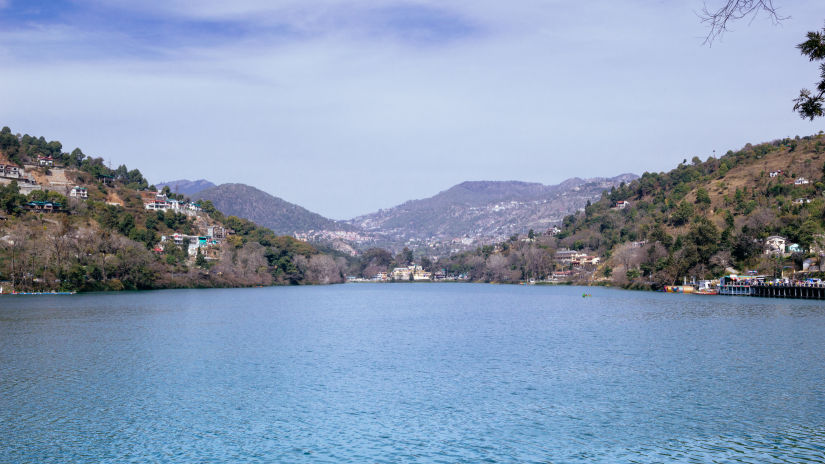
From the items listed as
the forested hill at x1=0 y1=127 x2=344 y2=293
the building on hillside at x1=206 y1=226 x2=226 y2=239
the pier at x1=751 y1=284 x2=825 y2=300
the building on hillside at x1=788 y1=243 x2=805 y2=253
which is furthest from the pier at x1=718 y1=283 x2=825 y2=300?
the building on hillside at x1=206 y1=226 x2=226 y2=239

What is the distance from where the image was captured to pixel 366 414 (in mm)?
22500

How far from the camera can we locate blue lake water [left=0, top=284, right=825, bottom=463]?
18469 millimetres

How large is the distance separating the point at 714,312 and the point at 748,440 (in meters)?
47.4

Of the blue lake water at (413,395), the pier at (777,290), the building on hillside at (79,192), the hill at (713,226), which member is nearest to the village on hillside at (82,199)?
the building on hillside at (79,192)

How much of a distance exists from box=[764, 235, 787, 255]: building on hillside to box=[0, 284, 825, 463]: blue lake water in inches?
2392

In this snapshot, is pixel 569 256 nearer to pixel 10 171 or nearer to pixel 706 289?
pixel 706 289

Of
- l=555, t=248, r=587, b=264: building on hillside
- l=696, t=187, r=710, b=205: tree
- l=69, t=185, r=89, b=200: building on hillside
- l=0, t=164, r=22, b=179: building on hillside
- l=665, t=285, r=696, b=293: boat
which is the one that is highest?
l=696, t=187, r=710, b=205: tree

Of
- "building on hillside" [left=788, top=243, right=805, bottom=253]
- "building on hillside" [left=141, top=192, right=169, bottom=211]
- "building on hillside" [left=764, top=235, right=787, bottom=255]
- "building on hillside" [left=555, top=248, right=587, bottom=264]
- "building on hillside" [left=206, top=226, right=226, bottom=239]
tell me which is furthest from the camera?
"building on hillside" [left=555, top=248, right=587, bottom=264]

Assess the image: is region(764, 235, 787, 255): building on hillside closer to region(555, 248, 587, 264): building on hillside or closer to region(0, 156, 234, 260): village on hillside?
region(555, 248, 587, 264): building on hillside

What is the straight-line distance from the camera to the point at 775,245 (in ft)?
339

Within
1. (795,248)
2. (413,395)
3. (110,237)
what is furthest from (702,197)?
(413,395)

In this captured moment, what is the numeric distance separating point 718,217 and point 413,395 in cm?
12002

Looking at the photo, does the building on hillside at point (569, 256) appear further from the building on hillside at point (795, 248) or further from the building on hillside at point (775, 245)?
the building on hillside at point (795, 248)

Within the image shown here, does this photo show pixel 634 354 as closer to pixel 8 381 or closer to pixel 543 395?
pixel 543 395
